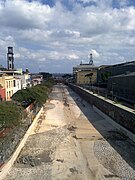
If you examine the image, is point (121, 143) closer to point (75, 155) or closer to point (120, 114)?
point (75, 155)

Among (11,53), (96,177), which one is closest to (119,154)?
(96,177)

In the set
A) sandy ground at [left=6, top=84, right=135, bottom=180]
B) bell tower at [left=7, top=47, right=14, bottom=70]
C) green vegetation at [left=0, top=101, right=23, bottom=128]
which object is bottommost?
sandy ground at [left=6, top=84, right=135, bottom=180]

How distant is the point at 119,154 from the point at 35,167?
237 inches

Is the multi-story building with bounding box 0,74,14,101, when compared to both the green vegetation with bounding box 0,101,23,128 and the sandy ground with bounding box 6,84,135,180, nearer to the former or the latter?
the sandy ground with bounding box 6,84,135,180

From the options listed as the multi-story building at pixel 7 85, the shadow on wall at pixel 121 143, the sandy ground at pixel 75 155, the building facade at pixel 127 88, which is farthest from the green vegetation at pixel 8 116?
the multi-story building at pixel 7 85

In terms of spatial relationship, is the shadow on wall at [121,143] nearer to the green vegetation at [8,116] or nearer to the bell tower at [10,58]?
the green vegetation at [8,116]

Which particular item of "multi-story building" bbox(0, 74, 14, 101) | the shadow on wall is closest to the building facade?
the shadow on wall

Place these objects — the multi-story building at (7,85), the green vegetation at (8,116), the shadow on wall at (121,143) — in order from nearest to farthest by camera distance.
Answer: the green vegetation at (8,116) < the shadow on wall at (121,143) < the multi-story building at (7,85)

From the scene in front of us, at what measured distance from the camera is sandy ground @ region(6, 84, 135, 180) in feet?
50.1

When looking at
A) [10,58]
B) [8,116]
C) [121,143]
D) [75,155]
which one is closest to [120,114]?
[121,143]

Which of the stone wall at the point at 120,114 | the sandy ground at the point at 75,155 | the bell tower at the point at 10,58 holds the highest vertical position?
Answer: the bell tower at the point at 10,58

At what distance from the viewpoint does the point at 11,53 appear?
4542 inches

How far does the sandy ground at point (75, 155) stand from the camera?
1527 cm

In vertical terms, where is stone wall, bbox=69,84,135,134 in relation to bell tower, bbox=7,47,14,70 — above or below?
below
